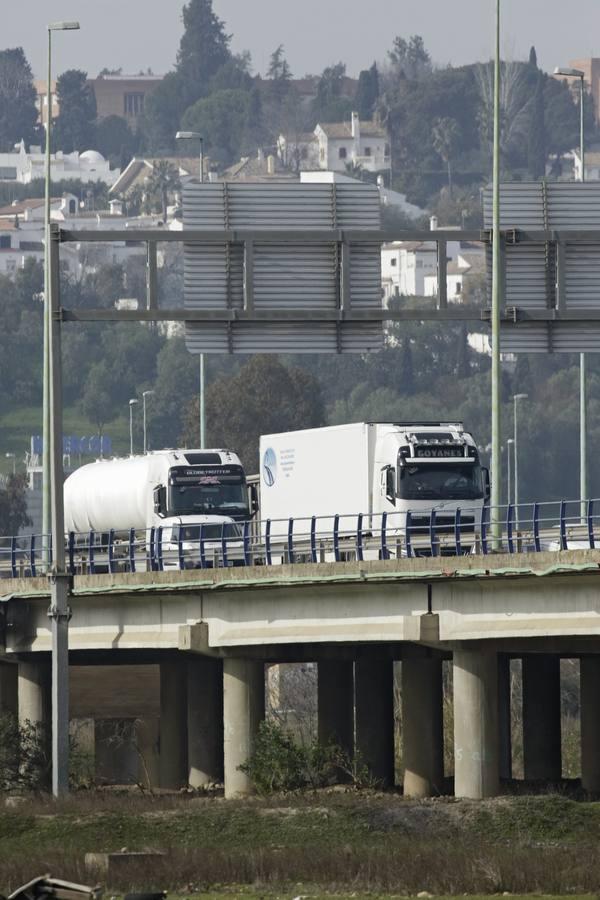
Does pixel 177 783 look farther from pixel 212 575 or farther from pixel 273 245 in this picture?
pixel 273 245

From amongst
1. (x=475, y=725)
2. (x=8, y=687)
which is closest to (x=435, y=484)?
(x=8, y=687)

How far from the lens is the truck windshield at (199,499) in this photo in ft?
206

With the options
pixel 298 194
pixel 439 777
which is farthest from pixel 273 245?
pixel 439 777

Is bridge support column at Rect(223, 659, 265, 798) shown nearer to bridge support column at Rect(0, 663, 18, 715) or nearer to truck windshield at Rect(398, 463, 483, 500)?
truck windshield at Rect(398, 463, 483, 500)

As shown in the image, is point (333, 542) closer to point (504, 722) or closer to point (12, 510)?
point (504, 722)

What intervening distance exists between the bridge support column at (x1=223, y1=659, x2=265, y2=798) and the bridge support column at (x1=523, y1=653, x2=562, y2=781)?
9557 millimetres

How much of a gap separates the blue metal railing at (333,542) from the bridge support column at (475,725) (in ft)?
7.31

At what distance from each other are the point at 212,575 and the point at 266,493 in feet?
53.9

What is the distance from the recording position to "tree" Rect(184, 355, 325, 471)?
170875mm

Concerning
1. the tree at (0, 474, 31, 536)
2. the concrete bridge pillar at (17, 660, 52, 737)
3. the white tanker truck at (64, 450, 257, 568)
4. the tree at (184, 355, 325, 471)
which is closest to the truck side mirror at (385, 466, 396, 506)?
the white tanker truck at (64, 450, 257, 568)

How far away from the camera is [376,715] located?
192 ft

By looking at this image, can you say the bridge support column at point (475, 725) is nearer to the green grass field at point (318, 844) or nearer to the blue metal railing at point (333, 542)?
the green grass field at point (318, 844)

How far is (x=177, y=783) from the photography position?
6247cm

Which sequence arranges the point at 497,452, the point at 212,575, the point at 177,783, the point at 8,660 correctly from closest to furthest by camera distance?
1. the point at 212,575
2. the point at 497,452
3. the point at 8,660
4. the point at 177,783
